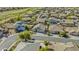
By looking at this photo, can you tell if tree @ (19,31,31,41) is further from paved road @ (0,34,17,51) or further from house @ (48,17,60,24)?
house @ (48,17,60,24)

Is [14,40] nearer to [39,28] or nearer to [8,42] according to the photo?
[8,42]

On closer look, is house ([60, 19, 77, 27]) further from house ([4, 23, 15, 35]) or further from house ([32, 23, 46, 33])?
house ([4, 23, 15, 35])

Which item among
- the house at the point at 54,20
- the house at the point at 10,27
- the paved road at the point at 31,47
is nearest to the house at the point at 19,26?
the house at the point at 10,27

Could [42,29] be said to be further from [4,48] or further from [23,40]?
[4,48]

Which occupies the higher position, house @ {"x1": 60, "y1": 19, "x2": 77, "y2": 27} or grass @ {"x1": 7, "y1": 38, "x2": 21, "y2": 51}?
house @ {"x1": 60, "y1": 19, "x2": 77, "y2": 27}

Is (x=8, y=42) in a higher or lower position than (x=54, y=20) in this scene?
lower

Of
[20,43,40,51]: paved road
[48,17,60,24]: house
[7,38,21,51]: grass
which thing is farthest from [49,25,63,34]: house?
[7,38,21,51]: grass

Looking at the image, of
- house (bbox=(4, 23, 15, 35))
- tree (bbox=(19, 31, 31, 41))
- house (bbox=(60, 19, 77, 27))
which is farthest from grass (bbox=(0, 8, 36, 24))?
house (bbox=(60, 19, 77, 27))

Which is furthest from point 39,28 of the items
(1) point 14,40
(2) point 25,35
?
(1) point 14,40

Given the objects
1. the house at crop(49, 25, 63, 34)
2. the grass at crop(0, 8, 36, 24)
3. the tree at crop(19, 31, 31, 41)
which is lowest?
the tree at crop(19, 31, 31, 41)

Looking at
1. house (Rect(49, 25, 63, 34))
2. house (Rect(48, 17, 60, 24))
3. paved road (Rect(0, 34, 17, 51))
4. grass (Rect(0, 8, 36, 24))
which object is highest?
grass (Rect(0, 8, 36, 24))

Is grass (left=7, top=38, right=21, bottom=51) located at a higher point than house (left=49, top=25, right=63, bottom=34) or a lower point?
lower
